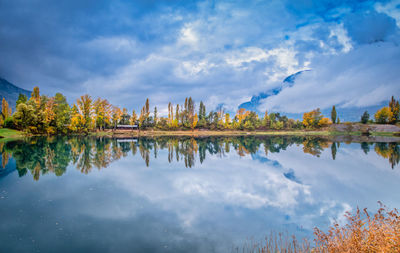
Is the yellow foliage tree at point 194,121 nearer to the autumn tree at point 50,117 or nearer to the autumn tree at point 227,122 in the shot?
the autumn tree at point 227,122

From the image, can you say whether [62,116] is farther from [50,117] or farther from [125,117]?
[125,117]

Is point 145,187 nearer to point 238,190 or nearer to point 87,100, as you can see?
point 238,190

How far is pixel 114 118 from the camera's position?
227 ft

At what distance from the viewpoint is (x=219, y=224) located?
694 cm

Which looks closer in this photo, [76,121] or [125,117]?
[76,121]

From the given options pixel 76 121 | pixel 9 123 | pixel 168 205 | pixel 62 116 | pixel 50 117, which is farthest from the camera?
pixel 76 121

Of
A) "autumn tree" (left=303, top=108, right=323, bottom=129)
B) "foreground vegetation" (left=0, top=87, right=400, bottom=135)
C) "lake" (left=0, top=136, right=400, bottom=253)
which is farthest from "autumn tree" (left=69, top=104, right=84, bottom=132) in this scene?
"autumn tree" (left=303, top=108, right=323, bottom=129)

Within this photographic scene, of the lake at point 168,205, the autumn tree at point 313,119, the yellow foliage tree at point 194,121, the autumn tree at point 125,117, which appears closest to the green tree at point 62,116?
the autumn tree at point 125,117

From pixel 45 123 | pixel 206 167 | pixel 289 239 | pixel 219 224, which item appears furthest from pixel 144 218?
pixel 45 123

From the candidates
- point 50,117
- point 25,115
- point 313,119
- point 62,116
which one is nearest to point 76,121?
point 62,116

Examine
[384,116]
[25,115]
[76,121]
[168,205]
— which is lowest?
[168,205]

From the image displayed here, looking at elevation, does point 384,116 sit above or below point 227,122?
above

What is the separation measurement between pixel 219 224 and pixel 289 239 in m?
2.31

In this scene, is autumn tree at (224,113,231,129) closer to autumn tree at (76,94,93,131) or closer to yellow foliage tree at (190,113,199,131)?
yellow foliage tree at (190,113,199,131)
